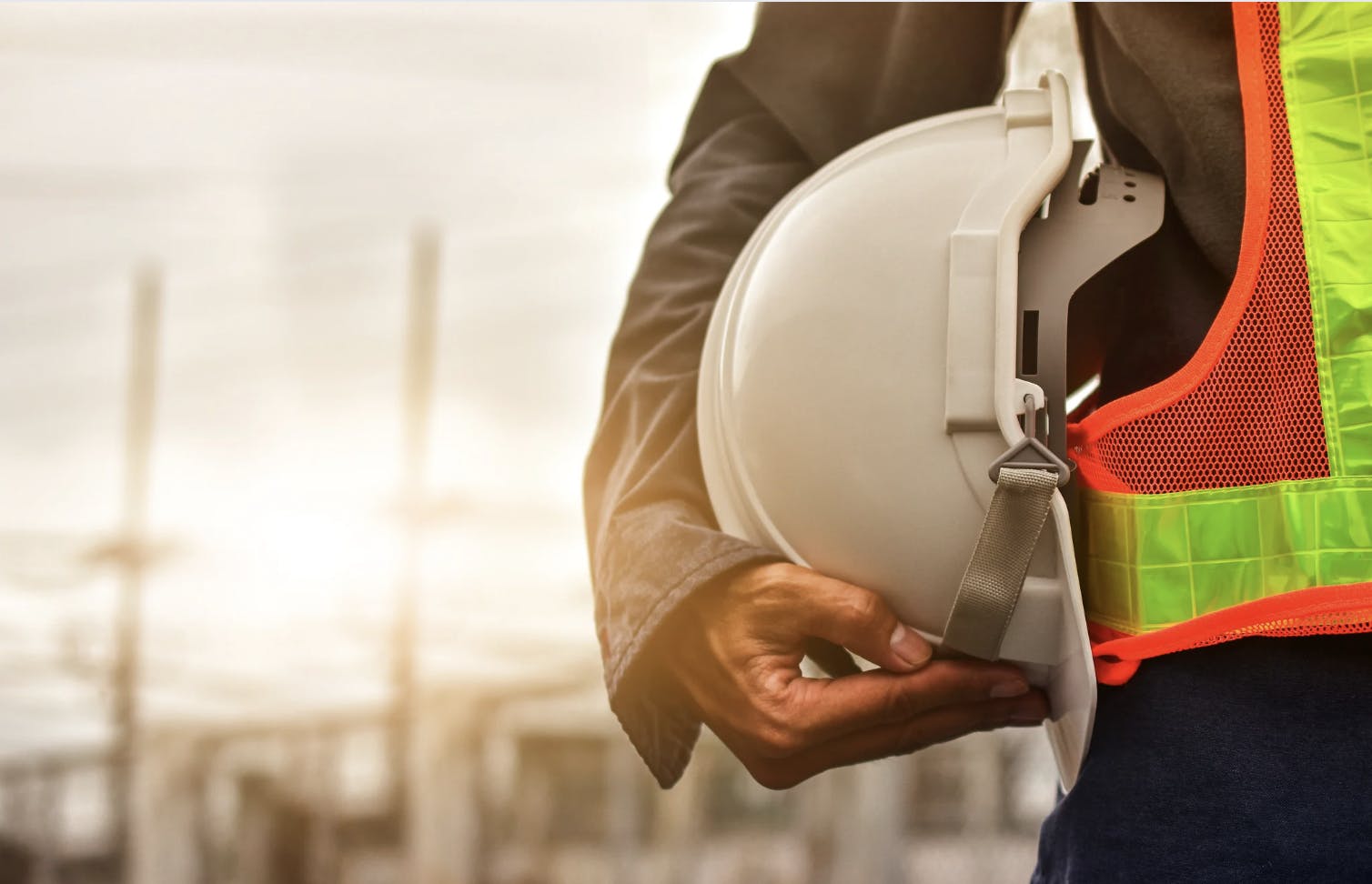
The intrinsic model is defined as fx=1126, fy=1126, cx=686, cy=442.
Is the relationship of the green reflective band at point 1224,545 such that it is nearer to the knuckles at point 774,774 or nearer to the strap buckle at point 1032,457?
the strap buckle at point 1032,457

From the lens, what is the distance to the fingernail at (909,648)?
2.44ft

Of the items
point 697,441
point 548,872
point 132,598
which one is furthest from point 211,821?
point 697,441

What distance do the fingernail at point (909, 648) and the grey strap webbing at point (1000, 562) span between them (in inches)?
1.1

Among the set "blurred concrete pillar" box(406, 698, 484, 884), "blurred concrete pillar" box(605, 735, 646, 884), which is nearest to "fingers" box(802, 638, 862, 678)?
"blurred concrete pillar" box(406, 698, 484, 884)

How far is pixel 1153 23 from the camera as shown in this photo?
74cm

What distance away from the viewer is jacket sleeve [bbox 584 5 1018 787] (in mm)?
867

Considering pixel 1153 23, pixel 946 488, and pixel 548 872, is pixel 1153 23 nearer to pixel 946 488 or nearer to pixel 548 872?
pixel 946 488

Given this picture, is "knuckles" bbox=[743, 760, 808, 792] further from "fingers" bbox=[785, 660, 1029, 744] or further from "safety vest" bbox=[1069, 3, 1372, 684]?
Answer: "safety vest" bbox=[1069, 3, 1372, 684]

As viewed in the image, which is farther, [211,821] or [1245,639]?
[211,821]

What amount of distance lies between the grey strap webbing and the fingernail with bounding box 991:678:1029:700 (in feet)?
0.11

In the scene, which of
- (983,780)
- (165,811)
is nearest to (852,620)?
(165,811)

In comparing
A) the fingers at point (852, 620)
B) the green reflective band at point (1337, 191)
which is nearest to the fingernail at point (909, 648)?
the fingers at point (852, 620)

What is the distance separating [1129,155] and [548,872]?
8628 millimetres

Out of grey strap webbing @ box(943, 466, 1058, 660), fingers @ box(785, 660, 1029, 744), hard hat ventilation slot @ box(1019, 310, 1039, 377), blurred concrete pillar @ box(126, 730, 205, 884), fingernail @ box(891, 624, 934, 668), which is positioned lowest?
blurred concrete pillar @ box(126, 730, 205, 884)
